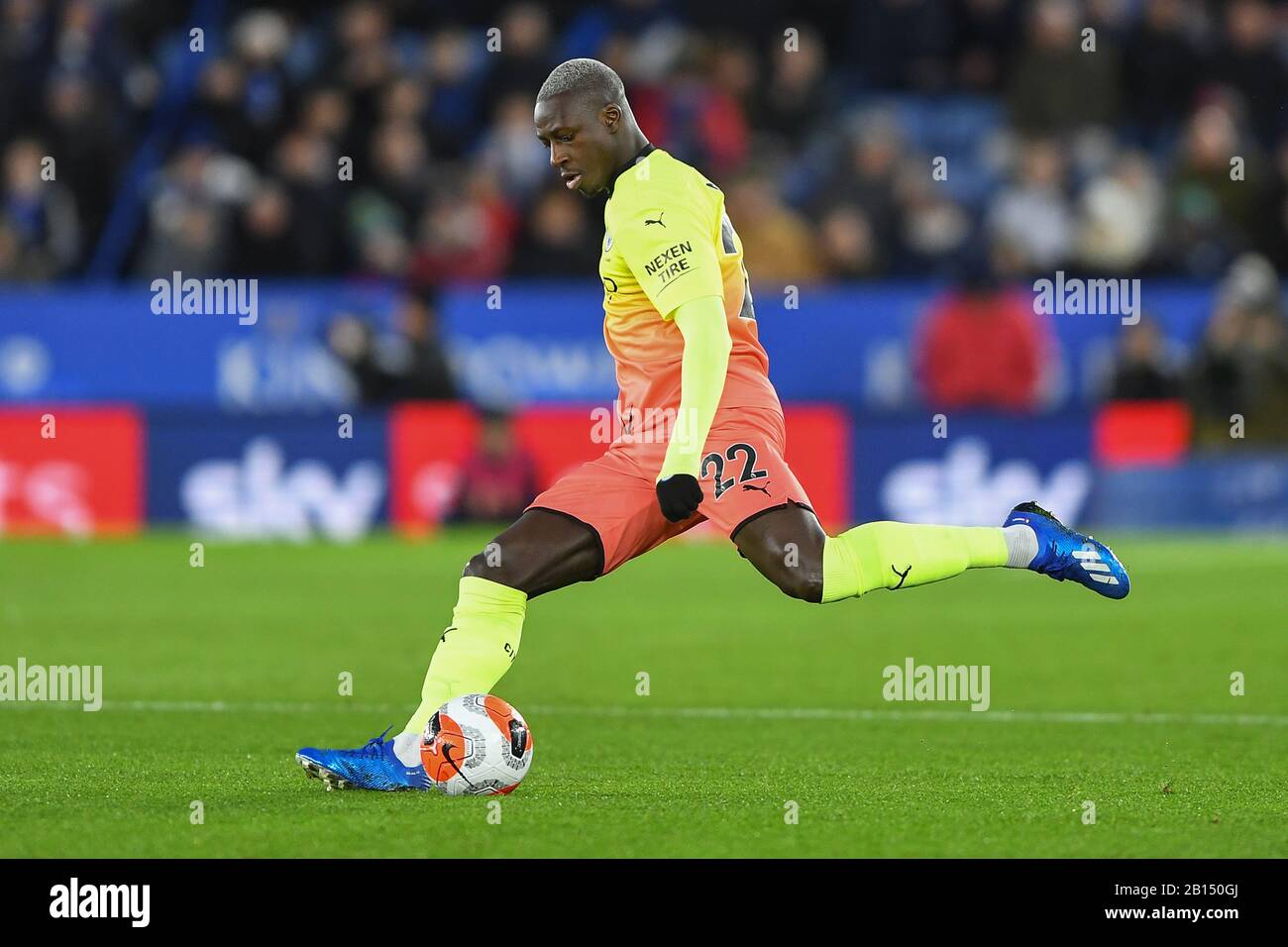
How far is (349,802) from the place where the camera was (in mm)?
6809

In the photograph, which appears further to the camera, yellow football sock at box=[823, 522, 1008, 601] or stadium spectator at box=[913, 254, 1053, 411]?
stadium spectator at box=[913, 254, 1053, 411]

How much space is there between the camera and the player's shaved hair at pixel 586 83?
6.91m

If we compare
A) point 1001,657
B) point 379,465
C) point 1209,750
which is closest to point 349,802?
point 1209,750

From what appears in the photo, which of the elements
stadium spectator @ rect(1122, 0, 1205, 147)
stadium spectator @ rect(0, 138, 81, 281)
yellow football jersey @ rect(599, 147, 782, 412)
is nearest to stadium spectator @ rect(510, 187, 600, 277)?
stadium spectator @ rect(0, 138, 81, 281)

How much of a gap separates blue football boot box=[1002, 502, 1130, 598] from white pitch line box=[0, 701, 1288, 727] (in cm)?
180

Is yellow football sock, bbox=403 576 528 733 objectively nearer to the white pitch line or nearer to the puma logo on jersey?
the puma logo on jersey

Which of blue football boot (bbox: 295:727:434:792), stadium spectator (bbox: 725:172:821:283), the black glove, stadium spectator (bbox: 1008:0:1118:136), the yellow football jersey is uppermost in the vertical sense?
stadium spectator (bbox: 1008:0:1118:136)

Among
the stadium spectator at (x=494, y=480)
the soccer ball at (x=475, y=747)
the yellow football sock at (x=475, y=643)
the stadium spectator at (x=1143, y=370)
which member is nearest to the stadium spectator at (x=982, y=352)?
the stadium spectator at (x=1143, y=370)

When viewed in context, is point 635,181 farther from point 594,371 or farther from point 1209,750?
point 594,371

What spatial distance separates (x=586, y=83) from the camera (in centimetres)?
692

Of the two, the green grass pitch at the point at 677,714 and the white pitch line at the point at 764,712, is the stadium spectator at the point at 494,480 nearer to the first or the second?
the green grass pitch at the point at 677,714

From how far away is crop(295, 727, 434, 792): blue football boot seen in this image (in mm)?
6980

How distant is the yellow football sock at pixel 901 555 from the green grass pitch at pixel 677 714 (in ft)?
2.17

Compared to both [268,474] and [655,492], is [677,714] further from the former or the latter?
[268,474]
